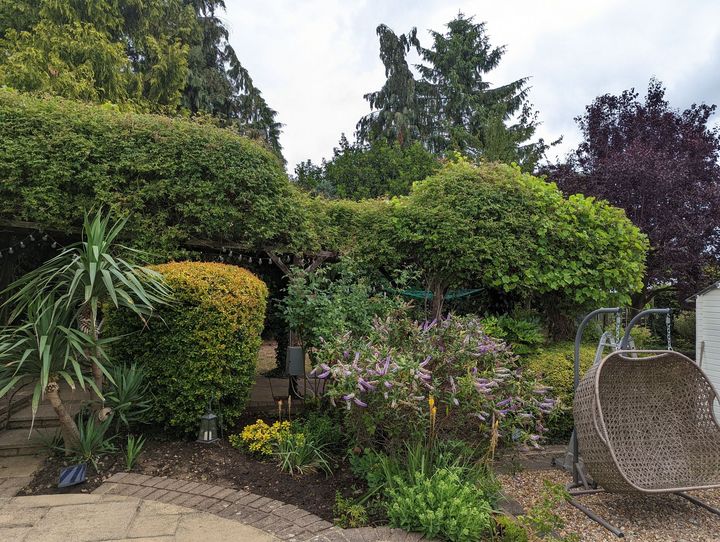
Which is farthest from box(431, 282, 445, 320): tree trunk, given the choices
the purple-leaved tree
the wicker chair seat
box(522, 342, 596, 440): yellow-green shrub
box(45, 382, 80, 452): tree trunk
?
the purple-leaved tree

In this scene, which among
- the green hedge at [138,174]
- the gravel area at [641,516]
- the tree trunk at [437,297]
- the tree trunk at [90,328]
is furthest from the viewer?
the tree trunk at [437,297]

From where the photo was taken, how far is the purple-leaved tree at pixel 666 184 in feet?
28.2

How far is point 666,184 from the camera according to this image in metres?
8.52

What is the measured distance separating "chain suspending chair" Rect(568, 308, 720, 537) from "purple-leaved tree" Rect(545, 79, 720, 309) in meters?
5.32

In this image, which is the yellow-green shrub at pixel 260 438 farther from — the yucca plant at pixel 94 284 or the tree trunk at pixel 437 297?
the tree trunk at pixel 437 297

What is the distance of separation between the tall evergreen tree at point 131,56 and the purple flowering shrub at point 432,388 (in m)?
4.49

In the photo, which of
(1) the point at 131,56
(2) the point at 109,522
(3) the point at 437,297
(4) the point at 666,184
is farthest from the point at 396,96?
(2) the point at 109,522

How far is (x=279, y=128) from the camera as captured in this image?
18.0 meters

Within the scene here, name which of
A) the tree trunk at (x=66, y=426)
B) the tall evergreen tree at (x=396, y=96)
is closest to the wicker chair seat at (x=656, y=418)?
the tree trunk at (x=66, y=426)

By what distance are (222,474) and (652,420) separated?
3026 millimetres

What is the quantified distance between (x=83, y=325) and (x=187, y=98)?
12845mm

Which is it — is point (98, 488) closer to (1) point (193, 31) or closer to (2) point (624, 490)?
(2) point (624, 490)

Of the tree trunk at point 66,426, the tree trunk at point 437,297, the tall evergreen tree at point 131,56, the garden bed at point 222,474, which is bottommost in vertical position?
the garden bed at point 222,474

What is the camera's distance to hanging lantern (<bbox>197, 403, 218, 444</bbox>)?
3.42 m
